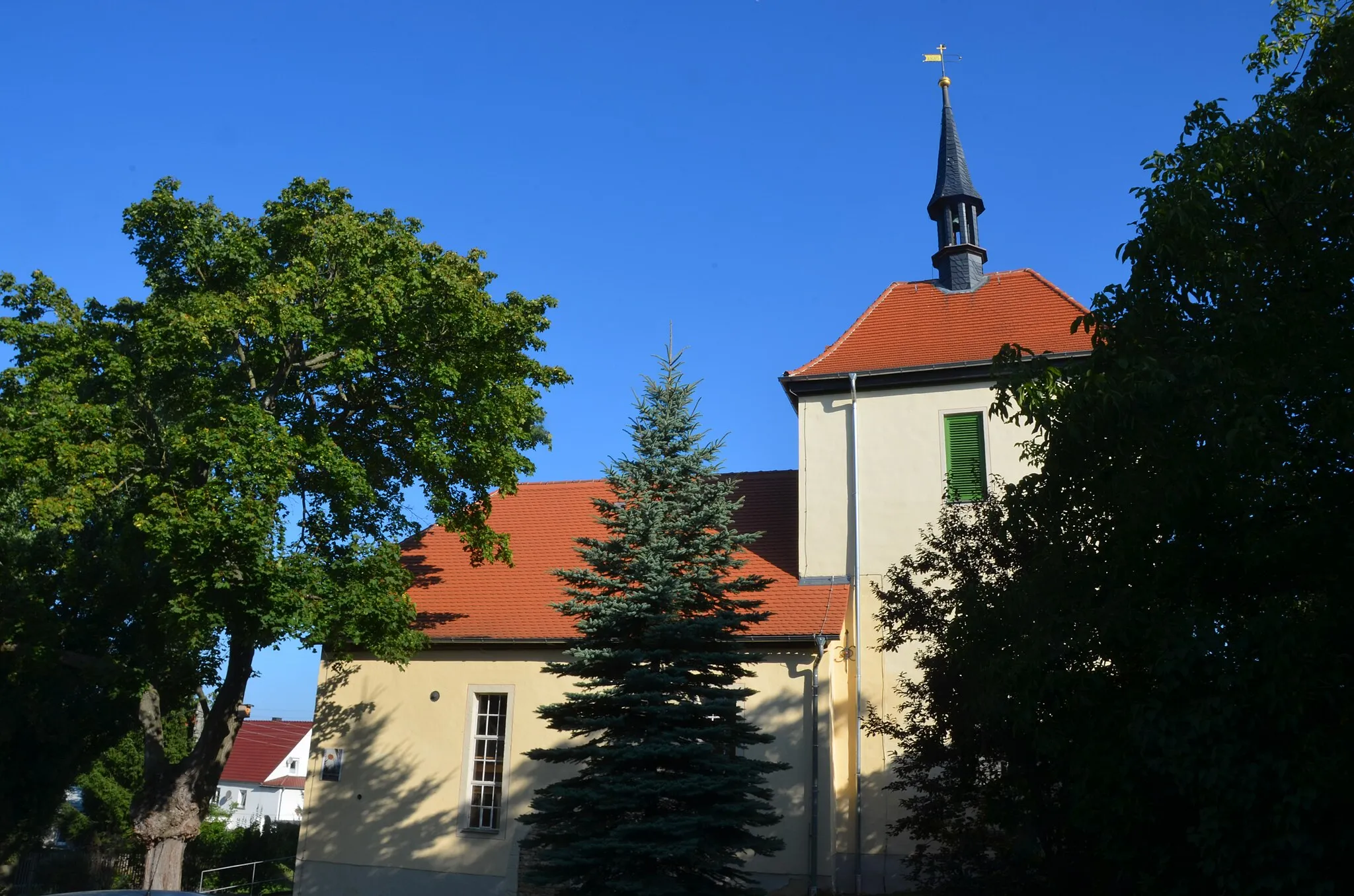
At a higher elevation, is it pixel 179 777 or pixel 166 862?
pixel 179 777

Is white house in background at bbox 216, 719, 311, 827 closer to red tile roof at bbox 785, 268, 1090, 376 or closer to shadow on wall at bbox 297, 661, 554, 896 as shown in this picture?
shadow on wall at bbox 297, 661, 554, 896

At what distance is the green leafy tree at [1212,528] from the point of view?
6656mm

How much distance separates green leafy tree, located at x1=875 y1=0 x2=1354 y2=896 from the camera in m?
6.66

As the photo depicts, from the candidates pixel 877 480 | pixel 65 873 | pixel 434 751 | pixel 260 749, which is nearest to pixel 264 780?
pixel 260 749

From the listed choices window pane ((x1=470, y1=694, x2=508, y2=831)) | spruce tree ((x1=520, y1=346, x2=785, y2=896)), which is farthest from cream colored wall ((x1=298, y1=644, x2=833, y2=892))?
spruce tree ((x1=520, y1=346, x2=785, y2=896))

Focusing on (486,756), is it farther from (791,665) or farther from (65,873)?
(65,873)

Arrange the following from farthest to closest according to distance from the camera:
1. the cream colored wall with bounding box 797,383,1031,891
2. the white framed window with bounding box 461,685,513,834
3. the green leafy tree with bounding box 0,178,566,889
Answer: the cream colored wall with bounding box 797,383,1031,891 < the white framed window with bounding box 461,685,513,834 < the green leafy tree with bounding box 0,178,566,889

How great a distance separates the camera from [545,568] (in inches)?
760

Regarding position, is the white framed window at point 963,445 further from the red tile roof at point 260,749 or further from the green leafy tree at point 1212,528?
the red tile roof at point 260,749

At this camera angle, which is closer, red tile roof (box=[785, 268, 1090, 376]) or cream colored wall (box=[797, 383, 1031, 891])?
cream colored wall (box=[797, 383, 1031, 891])

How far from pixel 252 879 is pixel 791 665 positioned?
1571 centimetres

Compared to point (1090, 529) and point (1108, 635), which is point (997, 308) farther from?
point (1108, 635)

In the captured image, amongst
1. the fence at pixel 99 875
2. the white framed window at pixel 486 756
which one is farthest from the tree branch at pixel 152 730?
the fence at pixel 99 875

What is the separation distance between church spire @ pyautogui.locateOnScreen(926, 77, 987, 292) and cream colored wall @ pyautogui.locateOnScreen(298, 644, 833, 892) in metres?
9.03
